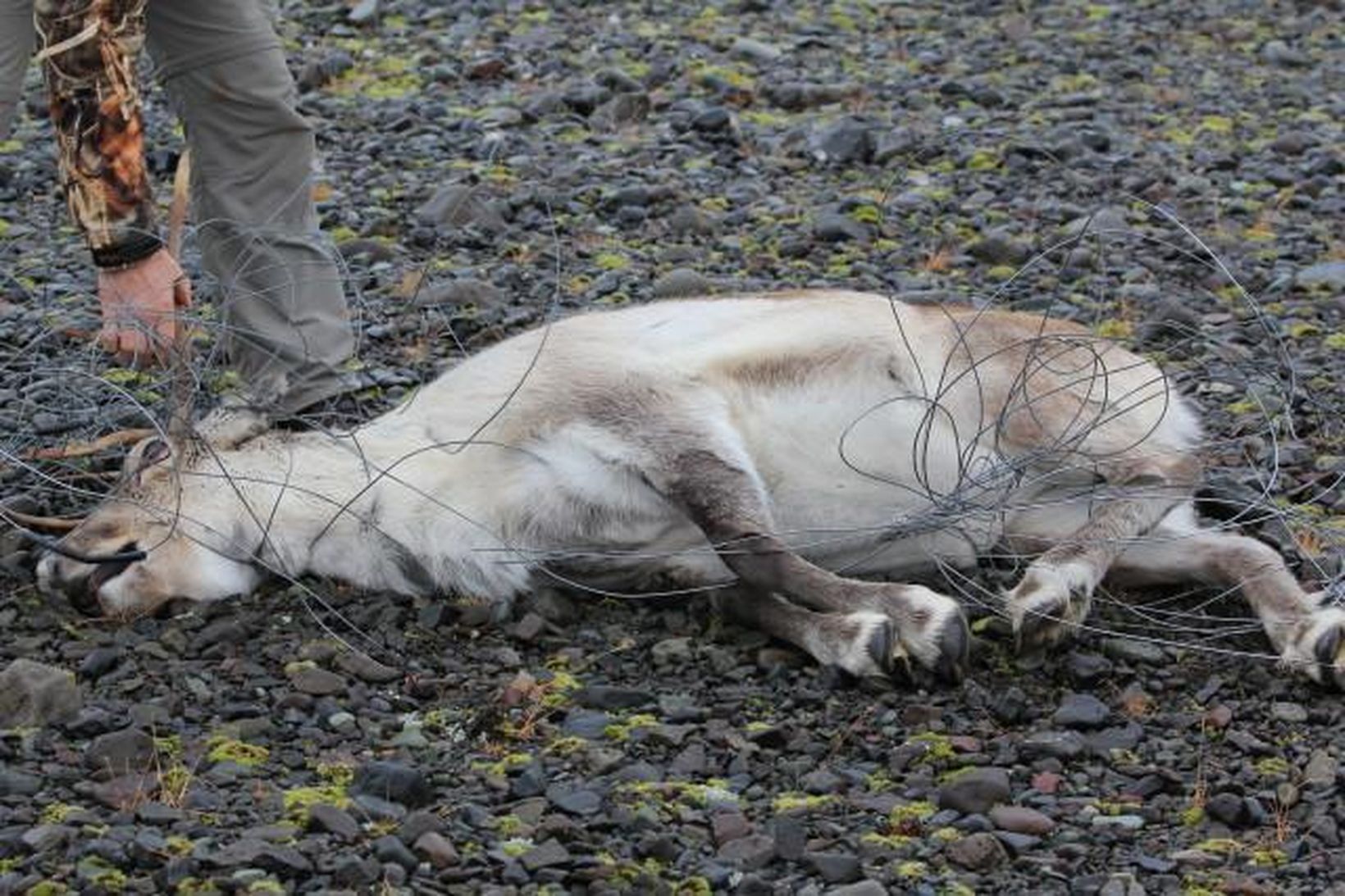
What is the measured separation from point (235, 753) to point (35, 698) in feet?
1.65

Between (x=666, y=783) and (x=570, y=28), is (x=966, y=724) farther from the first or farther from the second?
(x=570, y=28)

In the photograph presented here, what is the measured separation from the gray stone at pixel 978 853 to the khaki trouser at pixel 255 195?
118 inches

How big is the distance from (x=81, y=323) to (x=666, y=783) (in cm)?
341

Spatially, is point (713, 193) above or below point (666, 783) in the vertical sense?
below

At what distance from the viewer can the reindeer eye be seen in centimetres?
621

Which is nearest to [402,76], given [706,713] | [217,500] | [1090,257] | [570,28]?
[570,28]

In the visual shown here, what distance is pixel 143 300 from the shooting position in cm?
647

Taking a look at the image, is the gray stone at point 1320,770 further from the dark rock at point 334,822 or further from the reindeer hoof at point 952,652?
the dark rock at point 334,822

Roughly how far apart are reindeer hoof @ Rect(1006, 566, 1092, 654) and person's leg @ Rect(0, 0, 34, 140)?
9.41 ft

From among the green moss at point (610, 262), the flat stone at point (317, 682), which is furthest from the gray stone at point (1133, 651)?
the green moss at point (610, 262)

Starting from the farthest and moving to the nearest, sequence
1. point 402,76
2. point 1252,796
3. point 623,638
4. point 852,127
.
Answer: point 402,76 → point 852,127 → point 623,638 → point 1252,796

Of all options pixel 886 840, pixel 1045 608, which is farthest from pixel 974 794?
pixel 1045 608

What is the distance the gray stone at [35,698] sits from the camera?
5.18 meters

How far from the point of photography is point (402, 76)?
11.7 meters
